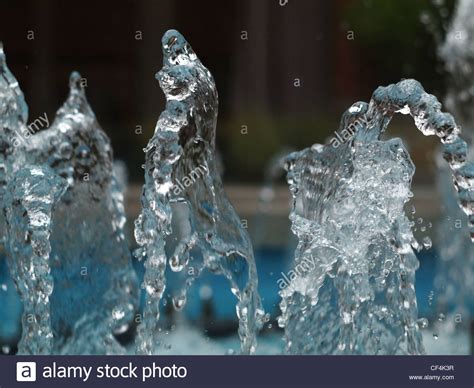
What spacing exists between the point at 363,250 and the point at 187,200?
→ 1.60 feet

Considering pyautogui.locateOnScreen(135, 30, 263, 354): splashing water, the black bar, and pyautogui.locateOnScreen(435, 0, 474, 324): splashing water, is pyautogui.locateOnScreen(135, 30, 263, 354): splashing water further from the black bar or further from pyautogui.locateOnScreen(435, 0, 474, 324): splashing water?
pyautogui.locateOnScreen(435, 0, 474, 324): splashing water

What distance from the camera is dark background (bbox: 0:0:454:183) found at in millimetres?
12508

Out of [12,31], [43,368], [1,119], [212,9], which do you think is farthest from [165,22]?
[43,368]

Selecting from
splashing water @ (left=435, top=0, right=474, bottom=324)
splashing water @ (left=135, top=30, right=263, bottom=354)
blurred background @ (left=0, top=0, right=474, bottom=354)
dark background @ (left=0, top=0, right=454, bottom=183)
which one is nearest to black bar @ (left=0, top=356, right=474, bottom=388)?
splashing water @ (left=135, top=30, right=263, bottom=354)

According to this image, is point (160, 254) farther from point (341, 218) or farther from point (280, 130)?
point (280, 130)

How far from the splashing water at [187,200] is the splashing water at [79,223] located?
0.49 metres

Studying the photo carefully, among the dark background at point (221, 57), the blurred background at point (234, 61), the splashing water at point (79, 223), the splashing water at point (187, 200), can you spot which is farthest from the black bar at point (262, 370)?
the dark background at point (221, 57)

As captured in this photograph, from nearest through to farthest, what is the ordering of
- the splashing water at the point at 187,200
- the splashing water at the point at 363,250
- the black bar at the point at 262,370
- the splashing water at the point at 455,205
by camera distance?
the black bar at the point at 262,370 → the splashing water at the point at 187,200 → the splashing water at the point at 363,250 → the splashing water at the point at 455,205

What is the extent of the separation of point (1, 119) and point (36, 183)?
1.68 ft

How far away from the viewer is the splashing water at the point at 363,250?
2.96 m

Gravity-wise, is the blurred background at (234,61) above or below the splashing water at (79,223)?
above

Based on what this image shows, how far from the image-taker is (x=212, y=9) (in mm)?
13703

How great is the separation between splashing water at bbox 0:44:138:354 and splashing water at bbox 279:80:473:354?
2.21ft

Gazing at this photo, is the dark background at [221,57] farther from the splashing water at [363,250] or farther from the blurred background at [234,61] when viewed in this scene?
the splashing water at [363,250]
